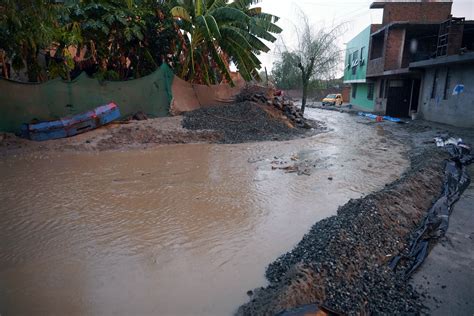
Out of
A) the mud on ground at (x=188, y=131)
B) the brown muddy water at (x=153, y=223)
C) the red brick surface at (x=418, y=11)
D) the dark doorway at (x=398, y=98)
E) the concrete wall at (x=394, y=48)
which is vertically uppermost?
the red brick surface at (x=418, y=11)

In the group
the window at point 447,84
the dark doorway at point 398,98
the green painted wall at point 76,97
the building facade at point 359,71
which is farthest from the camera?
the building facade at point 359,71

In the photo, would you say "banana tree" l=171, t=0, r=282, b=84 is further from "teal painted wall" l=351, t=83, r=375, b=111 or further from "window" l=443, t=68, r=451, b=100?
"teal painted wall" l=351, t=83, r=375, b=111

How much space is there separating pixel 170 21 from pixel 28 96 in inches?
254

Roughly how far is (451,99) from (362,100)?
16750 millimetres

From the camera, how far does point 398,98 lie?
23.6 m

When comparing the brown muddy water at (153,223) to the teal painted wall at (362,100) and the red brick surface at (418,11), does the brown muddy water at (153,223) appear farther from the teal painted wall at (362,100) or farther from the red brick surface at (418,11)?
the teal painted wall at (362,100)

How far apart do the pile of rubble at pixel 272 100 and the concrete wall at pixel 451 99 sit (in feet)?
22.4

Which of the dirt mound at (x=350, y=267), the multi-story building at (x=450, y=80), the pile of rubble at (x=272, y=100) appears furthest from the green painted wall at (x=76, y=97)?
the multi-story building at (x=450, y=80)

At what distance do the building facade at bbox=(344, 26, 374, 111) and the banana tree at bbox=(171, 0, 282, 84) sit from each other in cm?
1694

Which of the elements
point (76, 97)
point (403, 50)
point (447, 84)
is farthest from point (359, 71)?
point (76, 97)

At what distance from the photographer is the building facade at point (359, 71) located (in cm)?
2911

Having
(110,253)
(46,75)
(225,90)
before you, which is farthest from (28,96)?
(110,253)

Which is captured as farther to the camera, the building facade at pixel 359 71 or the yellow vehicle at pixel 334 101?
the yellow vehicle at pixel 334 101

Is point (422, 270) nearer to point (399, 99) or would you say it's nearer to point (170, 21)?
point (170, 21)
